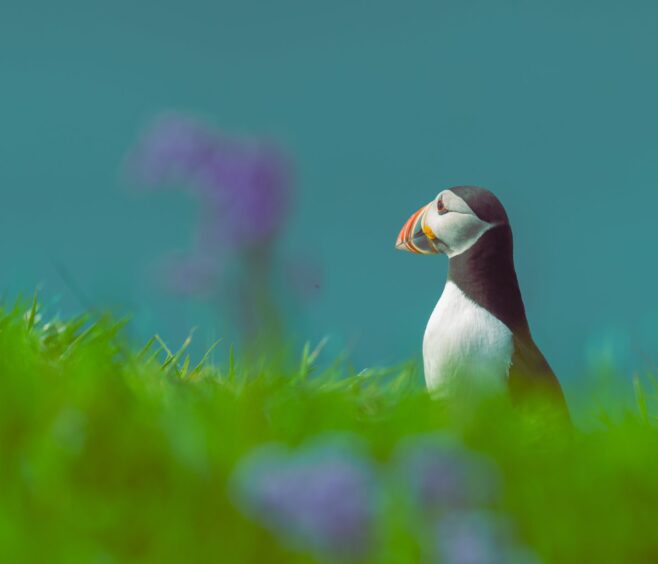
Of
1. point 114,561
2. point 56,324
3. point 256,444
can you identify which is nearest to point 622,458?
point 256,444

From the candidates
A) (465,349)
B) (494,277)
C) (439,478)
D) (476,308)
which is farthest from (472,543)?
(494,277)

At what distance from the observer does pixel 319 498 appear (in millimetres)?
1268

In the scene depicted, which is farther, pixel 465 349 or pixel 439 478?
pixel 465 349

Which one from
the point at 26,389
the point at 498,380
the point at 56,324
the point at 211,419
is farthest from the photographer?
the point at 56,324

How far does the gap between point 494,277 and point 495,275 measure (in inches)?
0.4

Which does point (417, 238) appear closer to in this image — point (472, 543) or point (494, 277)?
point (494, 277)

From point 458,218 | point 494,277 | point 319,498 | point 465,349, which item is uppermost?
point 458,218

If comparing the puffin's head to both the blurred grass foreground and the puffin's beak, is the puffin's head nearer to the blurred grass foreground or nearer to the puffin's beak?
the puffin's beak

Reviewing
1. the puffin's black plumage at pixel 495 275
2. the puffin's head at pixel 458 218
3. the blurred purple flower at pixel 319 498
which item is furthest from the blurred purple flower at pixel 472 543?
the puffin's head at pixel 458 218

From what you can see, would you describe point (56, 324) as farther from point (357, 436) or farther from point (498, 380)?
point (357, 436)

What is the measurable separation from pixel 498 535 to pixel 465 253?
2.51 meters

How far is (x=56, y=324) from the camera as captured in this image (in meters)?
4.31

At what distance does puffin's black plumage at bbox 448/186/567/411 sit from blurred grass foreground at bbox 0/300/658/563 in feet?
3.44

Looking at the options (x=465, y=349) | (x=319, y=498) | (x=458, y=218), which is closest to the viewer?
(x=319, y=498)
